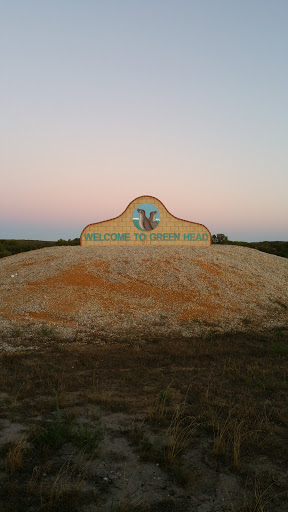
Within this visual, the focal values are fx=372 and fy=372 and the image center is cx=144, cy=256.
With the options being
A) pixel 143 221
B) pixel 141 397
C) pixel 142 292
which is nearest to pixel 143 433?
pixel 141 397

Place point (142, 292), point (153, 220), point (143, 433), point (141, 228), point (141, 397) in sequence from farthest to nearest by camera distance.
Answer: point (153, 220) → point (141, 228) → point (142, 292) → point (141, 397) → point (143, 433)

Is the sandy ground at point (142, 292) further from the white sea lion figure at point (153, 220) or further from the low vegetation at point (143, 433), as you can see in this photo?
the white sea lion figure at point (153, 220)

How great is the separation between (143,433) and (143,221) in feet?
75.8

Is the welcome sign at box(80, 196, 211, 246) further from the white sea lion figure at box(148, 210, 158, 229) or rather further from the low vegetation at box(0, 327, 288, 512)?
the low vegetation at box(0, 327, 288, 512)

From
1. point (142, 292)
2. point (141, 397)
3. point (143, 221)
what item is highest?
point (143, 221)

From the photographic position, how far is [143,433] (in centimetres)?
570

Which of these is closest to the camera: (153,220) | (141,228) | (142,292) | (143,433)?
(143,433)

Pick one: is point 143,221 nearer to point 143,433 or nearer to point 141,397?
point 141,397

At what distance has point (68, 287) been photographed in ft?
56.8

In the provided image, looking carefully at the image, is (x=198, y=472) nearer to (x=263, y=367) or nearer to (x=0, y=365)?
(x=263, y=367)

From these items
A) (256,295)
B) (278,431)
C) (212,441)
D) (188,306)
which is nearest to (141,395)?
(212,441)

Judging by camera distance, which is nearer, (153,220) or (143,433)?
(143,433)

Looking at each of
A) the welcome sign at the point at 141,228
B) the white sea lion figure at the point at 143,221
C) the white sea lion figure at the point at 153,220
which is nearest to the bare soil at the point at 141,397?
the welcome sign at the point at 141,228

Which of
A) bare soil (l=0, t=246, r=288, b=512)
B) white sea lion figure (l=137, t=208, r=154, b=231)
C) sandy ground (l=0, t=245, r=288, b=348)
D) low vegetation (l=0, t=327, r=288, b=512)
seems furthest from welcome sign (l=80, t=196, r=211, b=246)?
low vegetation (l=0, t=327, r=288, b=512)
